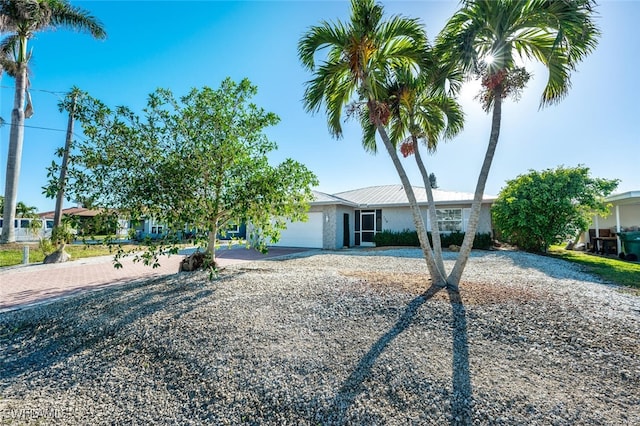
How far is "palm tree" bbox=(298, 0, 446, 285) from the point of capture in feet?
19.0

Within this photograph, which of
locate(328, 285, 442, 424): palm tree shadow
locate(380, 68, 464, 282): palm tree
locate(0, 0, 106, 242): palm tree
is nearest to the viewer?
locate(328, 285, 442, 424): palm tree shadow

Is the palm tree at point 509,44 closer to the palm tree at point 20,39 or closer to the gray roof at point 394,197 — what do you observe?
the gray roof at point 394,197

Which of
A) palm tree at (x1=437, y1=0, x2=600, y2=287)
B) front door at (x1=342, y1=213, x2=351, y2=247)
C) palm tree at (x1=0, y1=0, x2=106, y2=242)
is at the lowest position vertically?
front door at (x1=342, y1=213, x2=351, y2=247)

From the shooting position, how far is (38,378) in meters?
3.46

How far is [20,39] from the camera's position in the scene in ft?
51.3

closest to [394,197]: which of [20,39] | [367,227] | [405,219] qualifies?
[405,219]

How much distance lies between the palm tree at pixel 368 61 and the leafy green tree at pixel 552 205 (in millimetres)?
11459

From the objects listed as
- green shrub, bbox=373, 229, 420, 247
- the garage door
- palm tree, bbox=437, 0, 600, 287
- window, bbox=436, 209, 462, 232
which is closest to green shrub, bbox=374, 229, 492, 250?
green shrub, bbox=373, 229, 420, 247

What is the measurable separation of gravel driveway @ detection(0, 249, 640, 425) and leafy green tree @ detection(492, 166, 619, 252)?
9.55 metres

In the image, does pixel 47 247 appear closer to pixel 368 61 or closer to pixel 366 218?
pixel 368 61

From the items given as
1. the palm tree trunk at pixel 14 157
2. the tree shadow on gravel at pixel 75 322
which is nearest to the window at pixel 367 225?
the tree shadow on gravel at pixel 75 322

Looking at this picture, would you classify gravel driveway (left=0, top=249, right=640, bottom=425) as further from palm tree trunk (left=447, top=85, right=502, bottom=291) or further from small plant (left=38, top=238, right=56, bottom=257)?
small plant (left=38, top=238, right=56, bottom=257)

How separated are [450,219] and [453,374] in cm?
1669

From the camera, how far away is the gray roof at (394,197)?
57.7 ft
